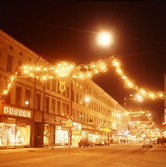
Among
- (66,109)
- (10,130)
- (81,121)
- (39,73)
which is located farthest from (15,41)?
(81,121)

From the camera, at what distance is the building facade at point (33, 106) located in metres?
36.0

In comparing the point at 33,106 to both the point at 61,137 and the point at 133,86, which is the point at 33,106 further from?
the point at 133,86

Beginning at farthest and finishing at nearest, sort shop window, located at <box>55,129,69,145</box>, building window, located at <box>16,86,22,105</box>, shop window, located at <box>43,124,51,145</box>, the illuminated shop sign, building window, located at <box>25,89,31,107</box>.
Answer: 1. shop window, located at <box>55,129,69,145</box>
2. shop window, located at <box>43,124,51,145</box>
3. building window, located at <box>25,89,31,107</box>
4. building window, located at <box>16,86,22,105</box>
5. the illuminated shop sign

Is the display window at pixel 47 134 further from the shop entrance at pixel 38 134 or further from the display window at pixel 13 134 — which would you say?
the display window at pixel 13 134

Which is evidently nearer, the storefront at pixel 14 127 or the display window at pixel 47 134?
the storefront at pixel 14 127

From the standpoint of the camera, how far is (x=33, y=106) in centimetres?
4269

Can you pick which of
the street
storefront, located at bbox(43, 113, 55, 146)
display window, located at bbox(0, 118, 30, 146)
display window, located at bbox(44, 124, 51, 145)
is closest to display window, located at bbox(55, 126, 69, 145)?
storefront, located at bbox(43, 113, 55, 146)

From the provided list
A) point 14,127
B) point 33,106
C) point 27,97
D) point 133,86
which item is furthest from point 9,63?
point 133,86

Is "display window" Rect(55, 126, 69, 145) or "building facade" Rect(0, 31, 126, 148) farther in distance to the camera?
"display window" Rect(55, 126, 69, 145)

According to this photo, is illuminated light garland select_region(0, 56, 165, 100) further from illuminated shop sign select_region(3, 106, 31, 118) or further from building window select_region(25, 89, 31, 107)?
building window select_region(25, 89, 31, 107)

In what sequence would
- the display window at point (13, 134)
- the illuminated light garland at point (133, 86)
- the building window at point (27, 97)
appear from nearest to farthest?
the illuminated light garland at point (133, 86) < the display window at point (13, 134) < the building window at point (27, 97)

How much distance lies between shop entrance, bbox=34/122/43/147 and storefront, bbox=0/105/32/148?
2454 mm

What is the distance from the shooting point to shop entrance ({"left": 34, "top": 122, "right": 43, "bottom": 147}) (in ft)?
143

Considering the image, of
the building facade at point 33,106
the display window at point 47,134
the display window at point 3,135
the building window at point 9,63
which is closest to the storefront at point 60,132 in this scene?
the building facade at point 33,106
